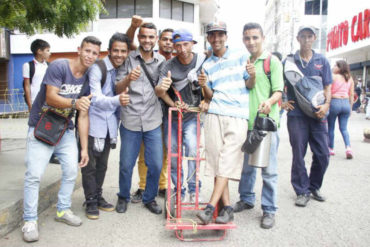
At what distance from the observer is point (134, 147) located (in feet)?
13.2

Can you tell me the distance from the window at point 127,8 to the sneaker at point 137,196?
1991cm

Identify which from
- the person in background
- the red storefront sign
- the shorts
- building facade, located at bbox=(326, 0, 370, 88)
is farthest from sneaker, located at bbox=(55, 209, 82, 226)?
the red storefront sign

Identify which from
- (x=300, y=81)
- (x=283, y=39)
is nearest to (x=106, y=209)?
(x=300, y=81)

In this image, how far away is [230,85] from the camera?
3.48m

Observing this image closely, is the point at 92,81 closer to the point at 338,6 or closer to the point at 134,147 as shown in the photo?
the point at 134,147

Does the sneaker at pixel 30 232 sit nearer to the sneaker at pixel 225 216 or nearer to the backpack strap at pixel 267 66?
the sneaker at pixel 225 216

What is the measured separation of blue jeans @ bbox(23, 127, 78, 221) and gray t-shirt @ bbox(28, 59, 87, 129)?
0.61ft

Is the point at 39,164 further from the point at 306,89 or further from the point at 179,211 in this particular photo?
the point at 306,89

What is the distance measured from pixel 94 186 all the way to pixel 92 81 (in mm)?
1176

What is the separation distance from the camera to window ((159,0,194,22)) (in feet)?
76.2

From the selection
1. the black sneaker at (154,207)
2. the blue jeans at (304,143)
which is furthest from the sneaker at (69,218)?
the blue jeans at (304,143)

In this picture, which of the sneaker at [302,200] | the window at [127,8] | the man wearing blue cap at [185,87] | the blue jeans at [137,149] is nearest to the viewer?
the man wearing blue cap at [185,87]

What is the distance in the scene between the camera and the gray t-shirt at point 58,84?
11.1ft

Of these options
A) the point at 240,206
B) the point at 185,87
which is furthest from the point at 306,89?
the point at 240,206
